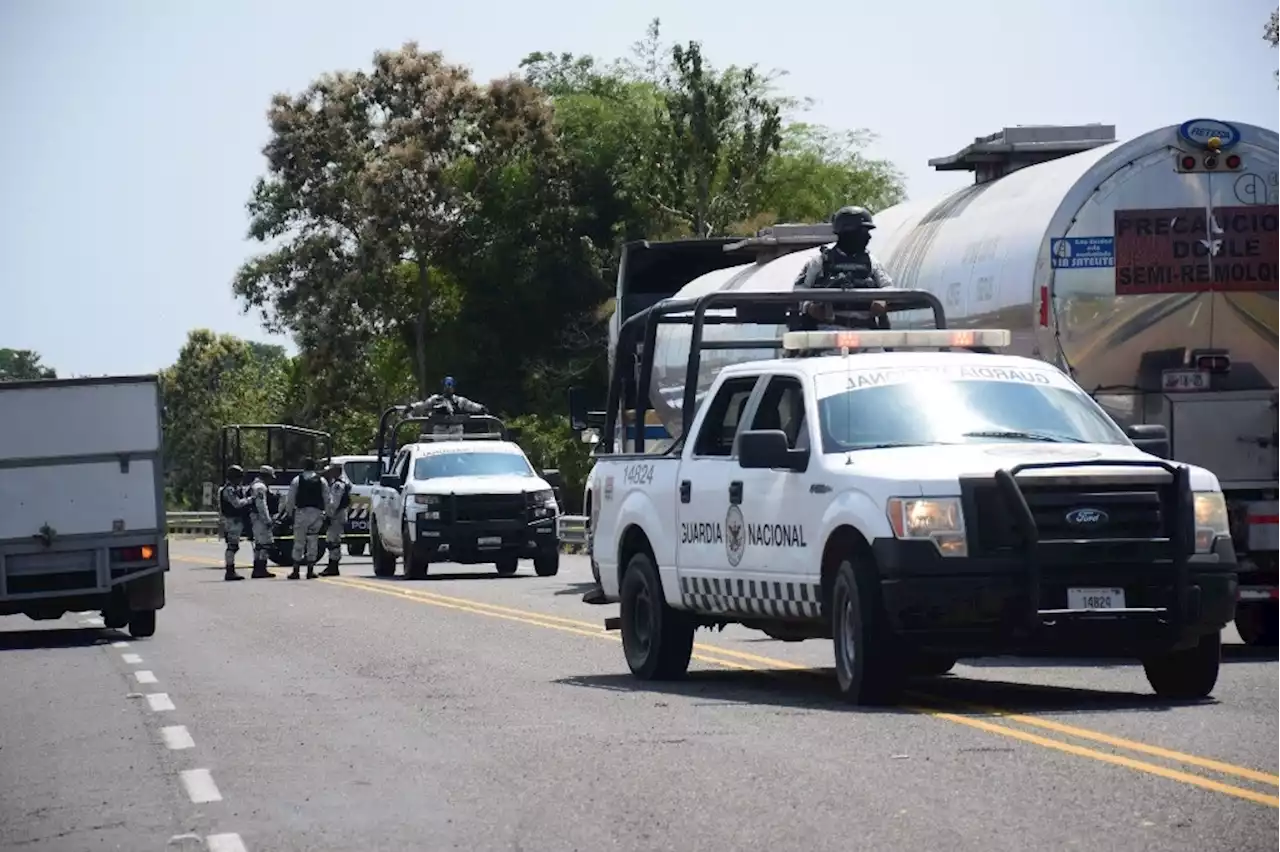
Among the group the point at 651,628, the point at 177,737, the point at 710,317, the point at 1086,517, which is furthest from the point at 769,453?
the point at 710,317

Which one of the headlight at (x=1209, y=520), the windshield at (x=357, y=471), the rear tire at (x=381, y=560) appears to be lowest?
the rear tire at (x=381, y=560)

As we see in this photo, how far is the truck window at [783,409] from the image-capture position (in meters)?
14.6

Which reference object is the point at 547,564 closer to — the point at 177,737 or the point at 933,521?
the point at 177,737

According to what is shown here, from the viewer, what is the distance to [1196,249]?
1791 centimetres

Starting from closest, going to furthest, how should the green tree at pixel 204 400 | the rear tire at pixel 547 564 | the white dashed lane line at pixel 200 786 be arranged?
the white dashed lane line at pixel 200 786 → the rear tire at pixel 547 564 → the green tree at pixel 204 400

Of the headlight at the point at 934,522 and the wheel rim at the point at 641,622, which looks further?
the wheel rim at the point at 641,622

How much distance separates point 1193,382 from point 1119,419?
584 mm

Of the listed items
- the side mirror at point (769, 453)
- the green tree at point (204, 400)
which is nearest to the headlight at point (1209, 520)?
the side mirror at point (769, 453)

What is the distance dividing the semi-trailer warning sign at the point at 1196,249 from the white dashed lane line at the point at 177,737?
7563 millimetres

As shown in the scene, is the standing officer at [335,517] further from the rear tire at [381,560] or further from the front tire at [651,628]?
the front tire at [651,628]

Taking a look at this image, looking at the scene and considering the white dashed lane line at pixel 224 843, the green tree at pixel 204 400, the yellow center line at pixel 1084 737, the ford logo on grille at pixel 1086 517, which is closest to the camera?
the white dashed lane line at pixel 224 843

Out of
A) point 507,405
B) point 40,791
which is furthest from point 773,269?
point 507,405

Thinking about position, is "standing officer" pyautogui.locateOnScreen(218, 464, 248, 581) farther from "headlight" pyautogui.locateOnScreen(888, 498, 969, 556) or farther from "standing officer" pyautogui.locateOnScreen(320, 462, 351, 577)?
"headlight" pyautogui.locateOnScreen(888, 498, 969, 556)

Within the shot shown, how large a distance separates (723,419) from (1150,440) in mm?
2613
